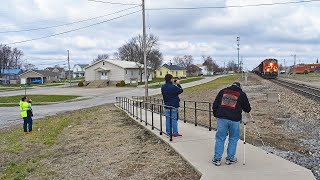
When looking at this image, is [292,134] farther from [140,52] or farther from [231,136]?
[140,52]

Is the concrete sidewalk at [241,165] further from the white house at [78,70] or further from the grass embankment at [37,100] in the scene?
the white house at [78,70]

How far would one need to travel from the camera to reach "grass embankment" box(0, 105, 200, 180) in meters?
7.03

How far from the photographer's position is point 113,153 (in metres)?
9.02

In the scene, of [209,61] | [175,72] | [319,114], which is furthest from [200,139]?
[209,61]

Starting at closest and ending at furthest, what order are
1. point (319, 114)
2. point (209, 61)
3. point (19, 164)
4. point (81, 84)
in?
point (19, 164) < point (319, 114) < point (81, 84) < point (209, 61)

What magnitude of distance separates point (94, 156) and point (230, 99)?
4163mm

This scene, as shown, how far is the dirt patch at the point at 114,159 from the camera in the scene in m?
6.88

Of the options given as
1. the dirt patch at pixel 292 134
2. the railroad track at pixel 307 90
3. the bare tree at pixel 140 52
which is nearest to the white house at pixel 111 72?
the bare tree at pixel 140 52

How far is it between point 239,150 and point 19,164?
5652 mm

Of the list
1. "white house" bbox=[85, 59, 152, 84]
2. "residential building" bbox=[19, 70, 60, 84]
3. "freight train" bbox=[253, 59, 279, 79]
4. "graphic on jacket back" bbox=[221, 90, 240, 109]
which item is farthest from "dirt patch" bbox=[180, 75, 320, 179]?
"residential building" bbox=[19, 70, 60, 84]

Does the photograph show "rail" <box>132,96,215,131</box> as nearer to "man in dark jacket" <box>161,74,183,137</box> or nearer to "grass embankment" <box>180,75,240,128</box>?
"grass embankment" <box>180,75,240,128</box>

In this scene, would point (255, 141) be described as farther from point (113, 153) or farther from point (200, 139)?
point (113, 153)

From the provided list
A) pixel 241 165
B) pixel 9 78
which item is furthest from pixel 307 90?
pixel 9 78

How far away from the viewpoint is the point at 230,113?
654 centimetres
